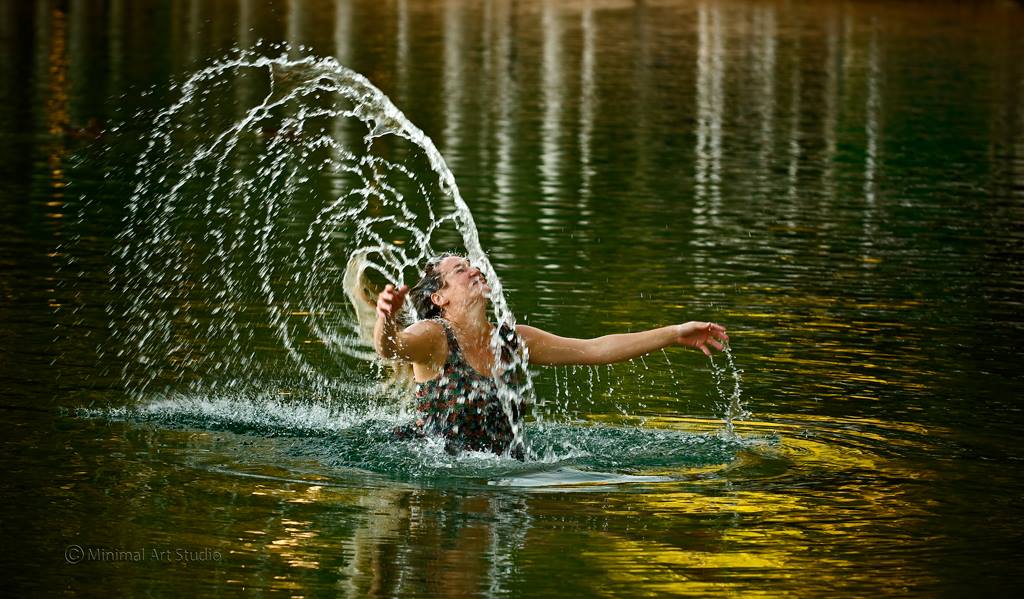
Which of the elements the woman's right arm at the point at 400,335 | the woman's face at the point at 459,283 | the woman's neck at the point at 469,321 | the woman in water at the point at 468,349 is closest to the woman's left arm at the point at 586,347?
the woman in water at the point at 468,349

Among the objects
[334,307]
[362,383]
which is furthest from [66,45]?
[362,383]

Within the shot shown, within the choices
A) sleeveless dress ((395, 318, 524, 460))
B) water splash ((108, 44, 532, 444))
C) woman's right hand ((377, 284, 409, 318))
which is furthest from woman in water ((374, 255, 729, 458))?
woman's right hand ((377, 284, 409, 318))

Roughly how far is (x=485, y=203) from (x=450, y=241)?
95.6 inches

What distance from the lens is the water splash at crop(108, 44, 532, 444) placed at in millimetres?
12477

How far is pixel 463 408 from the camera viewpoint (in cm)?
1017

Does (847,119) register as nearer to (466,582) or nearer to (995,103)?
(995,103)

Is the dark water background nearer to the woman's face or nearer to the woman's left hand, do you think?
the woman's left hand

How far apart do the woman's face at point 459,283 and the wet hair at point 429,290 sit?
26mm

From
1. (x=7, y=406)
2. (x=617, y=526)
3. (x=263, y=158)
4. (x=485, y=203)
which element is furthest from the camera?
(x=263, y=158)

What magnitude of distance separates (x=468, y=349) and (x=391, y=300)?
105cm

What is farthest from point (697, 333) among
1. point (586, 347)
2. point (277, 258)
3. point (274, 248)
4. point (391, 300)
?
point (274, 248)

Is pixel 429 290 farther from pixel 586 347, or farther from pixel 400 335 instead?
pixel 586 347

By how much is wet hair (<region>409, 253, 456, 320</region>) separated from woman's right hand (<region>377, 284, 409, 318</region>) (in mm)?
735

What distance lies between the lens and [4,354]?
41.6 ft
